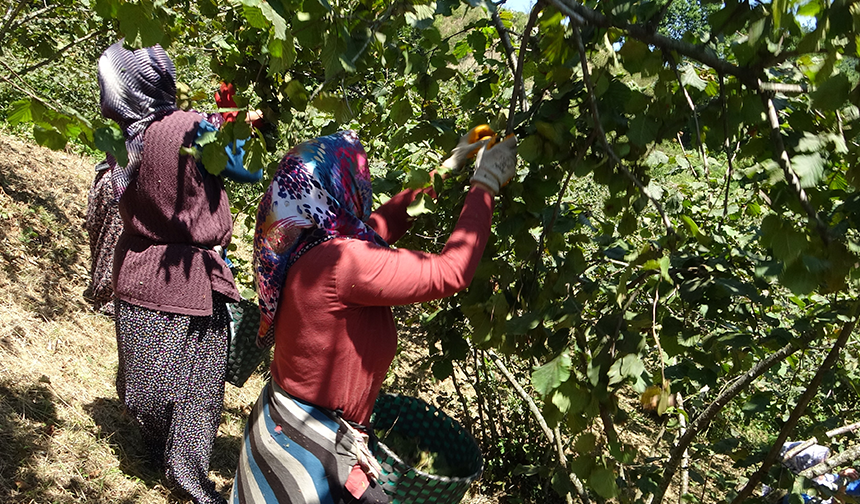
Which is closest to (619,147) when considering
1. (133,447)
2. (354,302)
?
(354,302)

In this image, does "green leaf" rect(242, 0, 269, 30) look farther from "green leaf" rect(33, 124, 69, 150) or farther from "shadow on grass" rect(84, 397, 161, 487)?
"shadow on grass" rect(84, 397, 161, 487)

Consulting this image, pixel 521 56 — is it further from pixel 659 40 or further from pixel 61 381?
pixel 61 381

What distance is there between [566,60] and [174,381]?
196cm

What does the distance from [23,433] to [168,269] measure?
1.17 meters

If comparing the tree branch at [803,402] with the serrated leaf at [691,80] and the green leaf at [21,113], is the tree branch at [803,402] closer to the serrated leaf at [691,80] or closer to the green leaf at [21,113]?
the serrated leaf at [691,80]

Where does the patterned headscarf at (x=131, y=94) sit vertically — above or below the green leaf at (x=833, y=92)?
below

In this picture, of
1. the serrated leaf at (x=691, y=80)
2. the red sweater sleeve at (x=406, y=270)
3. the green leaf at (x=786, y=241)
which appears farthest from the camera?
the red sweater sleeve at (x=406, y=270)

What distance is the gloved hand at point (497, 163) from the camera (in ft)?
4.99

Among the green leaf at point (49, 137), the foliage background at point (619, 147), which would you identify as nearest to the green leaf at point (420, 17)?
the foliage background at point (619, 147)

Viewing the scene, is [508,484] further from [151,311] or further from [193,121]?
[193,121]

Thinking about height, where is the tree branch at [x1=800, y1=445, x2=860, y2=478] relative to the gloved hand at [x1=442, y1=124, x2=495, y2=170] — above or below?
below

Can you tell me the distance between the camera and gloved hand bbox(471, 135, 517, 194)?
4.99 ft

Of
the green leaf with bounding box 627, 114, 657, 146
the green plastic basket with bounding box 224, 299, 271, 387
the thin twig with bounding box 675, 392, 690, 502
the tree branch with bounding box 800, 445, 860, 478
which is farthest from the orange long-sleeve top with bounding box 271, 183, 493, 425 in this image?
the thin twig with bounding box 675, 392, 690, 502

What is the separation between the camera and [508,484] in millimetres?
3299
